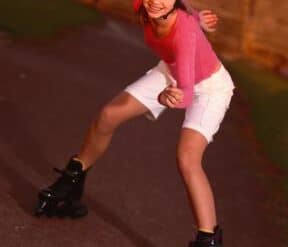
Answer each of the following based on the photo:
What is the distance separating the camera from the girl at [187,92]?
3.59 metres

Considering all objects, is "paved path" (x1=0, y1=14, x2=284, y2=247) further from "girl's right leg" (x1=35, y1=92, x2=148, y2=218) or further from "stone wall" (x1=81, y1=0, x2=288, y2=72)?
"stone wall" (x1=81, y1=0, x2=288, y2=72)

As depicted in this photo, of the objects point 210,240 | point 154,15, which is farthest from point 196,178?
point 154,15

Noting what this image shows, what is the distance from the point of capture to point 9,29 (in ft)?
28.9

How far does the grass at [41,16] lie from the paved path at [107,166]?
2.49 feet

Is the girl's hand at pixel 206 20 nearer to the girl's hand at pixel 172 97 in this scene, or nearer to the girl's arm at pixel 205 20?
the girl's arm at pixel 205 20

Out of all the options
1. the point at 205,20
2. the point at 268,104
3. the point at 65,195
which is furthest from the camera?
the point at 268,104

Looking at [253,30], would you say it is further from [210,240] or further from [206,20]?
[210,240]

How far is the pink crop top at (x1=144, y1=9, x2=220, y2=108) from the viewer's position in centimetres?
355

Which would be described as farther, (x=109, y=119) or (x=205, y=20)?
(x=109, y=119)

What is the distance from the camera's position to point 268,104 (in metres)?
7.08

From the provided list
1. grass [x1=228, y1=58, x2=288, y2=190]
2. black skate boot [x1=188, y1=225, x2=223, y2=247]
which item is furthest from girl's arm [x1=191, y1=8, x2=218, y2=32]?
grass [x1=228, y1=58, x2=288, y2=190]

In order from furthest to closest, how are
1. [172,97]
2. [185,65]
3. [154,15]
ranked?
[154,15]
[185,65]
[172,97]

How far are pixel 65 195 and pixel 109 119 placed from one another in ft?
1.84

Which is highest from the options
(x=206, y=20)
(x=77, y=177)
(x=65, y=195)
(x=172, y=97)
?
(x=206, y=20)
